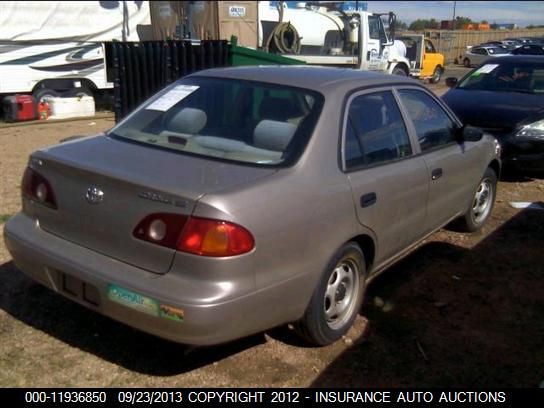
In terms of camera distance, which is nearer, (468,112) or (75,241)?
(75,241)

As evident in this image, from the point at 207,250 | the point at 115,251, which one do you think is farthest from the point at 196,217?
the point at 115,251

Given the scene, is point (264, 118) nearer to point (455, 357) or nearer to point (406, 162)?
point (406, 162)

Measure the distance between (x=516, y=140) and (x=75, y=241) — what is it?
215 inches

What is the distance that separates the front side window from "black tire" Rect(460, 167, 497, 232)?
2.93 ft

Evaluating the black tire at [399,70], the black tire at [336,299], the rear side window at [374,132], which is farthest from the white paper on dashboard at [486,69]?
the black tire at [399,70]

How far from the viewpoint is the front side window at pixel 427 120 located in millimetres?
4078

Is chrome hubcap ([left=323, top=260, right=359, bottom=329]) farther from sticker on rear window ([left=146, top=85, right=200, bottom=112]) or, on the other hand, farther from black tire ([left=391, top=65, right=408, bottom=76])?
black tire ([left=391, top=65, right=408, bottom=76])

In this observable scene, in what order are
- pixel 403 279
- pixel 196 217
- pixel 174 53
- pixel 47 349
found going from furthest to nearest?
pixel 174 53 < pixel 403 279 < pixel 47 349 < pixel 196 217

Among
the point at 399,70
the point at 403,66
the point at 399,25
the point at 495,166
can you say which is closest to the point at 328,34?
the point at 399,70

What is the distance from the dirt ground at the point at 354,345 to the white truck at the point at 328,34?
10655mm

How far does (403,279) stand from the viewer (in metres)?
4.45

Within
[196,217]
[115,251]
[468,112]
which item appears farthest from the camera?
[468,112]

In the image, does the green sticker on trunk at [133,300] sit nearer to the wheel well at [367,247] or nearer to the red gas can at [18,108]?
the wheel well at [367,247]

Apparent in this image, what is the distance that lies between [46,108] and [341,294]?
10361 mm
